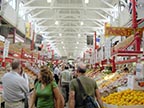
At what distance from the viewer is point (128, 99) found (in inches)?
214

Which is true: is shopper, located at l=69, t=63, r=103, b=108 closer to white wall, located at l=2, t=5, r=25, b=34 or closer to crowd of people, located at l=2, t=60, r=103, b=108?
crowd of people, located at l=2, t=60, r=103, b=108

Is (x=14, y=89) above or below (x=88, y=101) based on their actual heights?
above

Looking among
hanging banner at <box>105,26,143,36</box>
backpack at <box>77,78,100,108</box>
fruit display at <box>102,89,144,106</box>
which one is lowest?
fruit display at <box>102,89,144,106</box>

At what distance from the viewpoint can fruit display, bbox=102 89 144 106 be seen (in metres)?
5.22

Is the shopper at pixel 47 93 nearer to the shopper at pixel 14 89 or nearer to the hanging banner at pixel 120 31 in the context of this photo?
the shopper at pixel 14 89

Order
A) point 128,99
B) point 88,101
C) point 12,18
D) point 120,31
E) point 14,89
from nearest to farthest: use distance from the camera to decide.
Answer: point 88,101 < point 14,89 < point 128,99 < point 120,31 < point 12,18

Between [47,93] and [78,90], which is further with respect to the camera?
[78,90]

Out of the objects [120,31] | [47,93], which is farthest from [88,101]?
A: [120,31]

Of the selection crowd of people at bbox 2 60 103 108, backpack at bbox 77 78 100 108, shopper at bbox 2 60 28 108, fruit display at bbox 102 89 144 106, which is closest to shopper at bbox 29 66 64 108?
crowd of people at bbox 2 60 103 108

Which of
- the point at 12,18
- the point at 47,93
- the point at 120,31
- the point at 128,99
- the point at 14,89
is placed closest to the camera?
the point at 47,93

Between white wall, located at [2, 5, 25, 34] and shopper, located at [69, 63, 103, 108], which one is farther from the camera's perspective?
white wall, located at [2, 5, 25, 34]

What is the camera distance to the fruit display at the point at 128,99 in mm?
5223

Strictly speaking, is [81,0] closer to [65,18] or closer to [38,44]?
[65,18]

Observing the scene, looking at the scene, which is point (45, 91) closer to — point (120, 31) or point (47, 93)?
point (47, 93)
